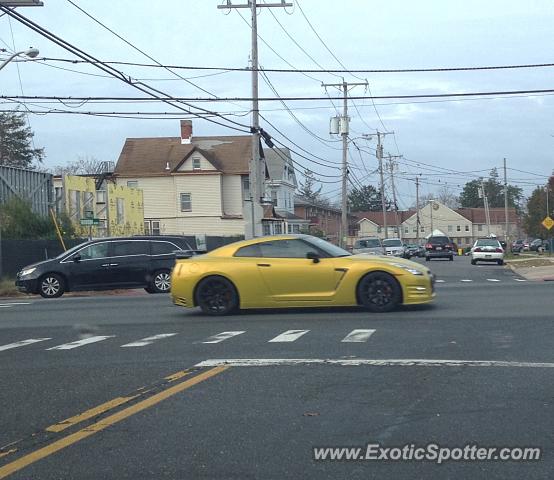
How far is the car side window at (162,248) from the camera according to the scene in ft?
74.2

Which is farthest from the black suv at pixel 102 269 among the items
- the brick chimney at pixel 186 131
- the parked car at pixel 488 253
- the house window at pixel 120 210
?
the brick chimney at pixel 186 131

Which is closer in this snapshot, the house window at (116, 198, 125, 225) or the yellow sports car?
the yellow sports car

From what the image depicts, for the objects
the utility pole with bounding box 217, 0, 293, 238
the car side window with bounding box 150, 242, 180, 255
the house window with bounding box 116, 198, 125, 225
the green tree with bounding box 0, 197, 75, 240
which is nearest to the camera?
the car side window with bounding box 150, 242, 180, 255

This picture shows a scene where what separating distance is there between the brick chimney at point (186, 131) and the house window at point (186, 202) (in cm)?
444

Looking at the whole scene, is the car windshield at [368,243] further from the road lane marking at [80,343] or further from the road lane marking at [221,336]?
the road lane marking at [80,343]

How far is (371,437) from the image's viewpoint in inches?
256

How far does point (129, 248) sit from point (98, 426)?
1570 cm

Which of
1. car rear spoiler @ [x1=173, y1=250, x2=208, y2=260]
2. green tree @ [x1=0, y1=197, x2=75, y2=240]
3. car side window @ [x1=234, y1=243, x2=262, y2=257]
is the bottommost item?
car rear spoiler @ [x1=173, y1=250, x2=208, y2=260]

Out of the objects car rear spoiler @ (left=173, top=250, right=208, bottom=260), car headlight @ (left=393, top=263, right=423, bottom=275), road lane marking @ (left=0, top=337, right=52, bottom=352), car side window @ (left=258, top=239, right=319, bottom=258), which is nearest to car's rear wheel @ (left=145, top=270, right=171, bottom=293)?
car rear spoiler @ (left=173, top=250, right=208, bottom=260)

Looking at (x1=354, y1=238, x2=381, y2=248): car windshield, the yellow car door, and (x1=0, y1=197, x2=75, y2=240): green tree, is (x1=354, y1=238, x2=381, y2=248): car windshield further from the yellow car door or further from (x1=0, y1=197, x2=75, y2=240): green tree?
the yellow car door

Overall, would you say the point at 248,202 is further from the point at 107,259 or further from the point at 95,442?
the point at 95,442

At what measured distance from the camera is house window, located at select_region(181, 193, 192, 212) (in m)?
59.5

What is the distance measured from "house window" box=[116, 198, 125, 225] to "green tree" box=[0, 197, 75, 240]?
14.4 metres

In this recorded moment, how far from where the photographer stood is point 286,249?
14.8m
